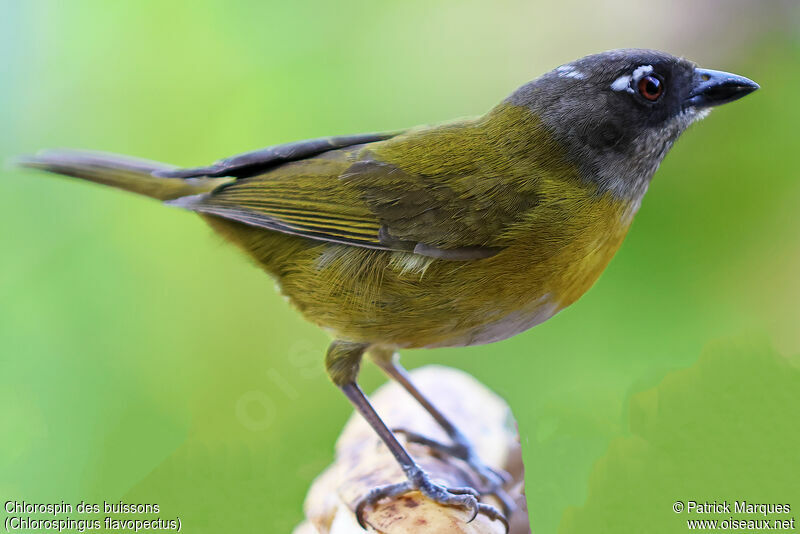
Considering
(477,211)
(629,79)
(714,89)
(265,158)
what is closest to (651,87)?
(629,79)

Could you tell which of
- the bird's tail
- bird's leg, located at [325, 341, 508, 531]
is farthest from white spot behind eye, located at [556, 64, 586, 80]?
the bird's tail

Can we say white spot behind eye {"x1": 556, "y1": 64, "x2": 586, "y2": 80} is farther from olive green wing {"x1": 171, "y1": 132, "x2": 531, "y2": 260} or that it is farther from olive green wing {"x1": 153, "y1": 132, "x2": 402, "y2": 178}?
olive green wing {"x1": 153, "y1": 132, "x2": 402, "y2": 178}

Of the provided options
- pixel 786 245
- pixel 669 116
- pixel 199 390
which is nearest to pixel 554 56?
pixel 786 245

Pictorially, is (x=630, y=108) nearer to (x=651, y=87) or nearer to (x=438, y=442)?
(x=651, y=87)

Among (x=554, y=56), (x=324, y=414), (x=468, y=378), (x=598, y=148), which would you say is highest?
(x=554, y=56)

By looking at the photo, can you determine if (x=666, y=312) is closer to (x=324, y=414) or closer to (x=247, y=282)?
(x=324, y=414)

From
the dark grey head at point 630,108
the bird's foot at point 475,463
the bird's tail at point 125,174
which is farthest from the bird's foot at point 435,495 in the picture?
the bird's tail at point 125,174
